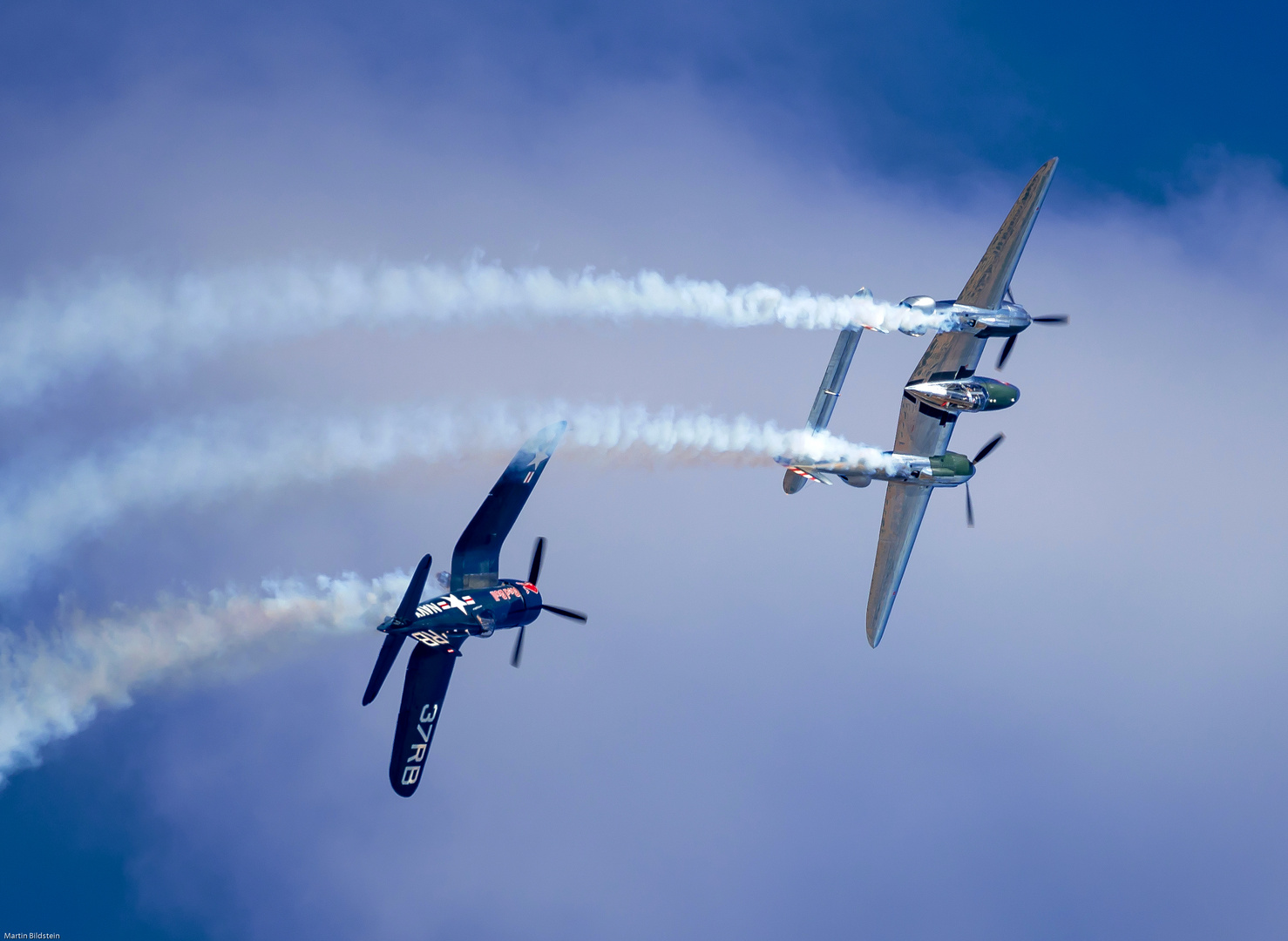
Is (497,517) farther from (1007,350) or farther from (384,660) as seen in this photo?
(1007,350)

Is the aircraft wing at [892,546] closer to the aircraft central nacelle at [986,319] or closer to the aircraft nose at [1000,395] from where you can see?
the aircraft nose at [1000,395]

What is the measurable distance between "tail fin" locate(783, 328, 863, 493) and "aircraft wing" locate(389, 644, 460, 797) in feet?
42.9

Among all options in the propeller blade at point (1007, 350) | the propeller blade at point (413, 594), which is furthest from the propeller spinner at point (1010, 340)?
the propeller blade at point (413, 594)

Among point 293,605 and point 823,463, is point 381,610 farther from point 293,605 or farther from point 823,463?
point 823,463

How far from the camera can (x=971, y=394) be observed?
163 feet

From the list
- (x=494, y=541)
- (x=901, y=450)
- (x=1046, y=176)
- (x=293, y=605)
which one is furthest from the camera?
(x=901, y=450)

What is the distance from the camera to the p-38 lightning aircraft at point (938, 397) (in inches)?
1849

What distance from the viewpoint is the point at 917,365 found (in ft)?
169

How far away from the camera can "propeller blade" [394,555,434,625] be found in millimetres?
38719

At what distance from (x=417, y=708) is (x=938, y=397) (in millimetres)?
20759

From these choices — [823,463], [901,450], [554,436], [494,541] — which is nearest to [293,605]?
[494,541]

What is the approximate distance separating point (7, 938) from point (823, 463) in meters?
50.4

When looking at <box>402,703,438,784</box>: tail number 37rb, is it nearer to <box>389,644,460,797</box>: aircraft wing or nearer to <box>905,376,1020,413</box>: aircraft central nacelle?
<box>389,644,460,797</box>: aircraft wing

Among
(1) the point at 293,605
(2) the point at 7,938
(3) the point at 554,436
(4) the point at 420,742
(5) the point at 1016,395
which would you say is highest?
(5) the point at 1016,395
